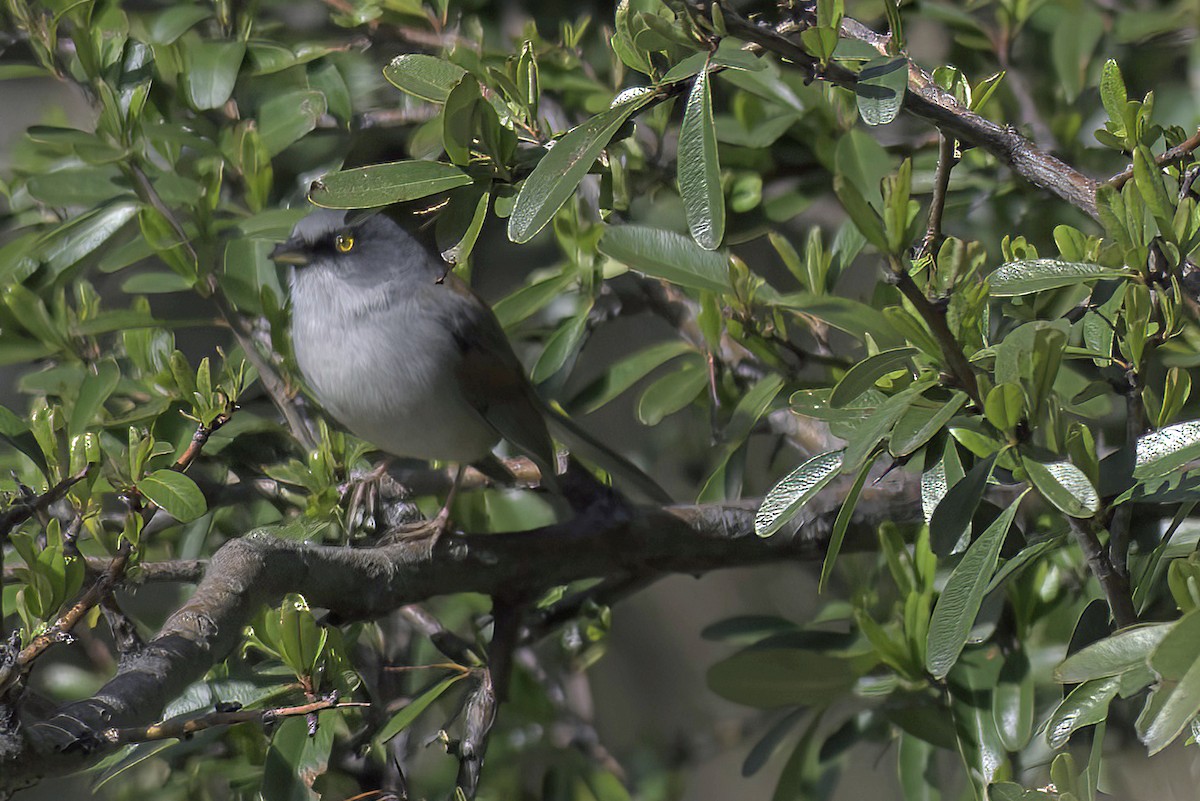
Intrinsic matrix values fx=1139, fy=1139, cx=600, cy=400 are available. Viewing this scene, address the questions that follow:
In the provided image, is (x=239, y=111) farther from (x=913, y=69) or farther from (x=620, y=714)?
(x=620, y=714)

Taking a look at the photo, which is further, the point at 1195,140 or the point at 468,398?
the point at 468,398

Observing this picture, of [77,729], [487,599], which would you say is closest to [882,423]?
[77,729]

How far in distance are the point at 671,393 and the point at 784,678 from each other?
0.59 meters

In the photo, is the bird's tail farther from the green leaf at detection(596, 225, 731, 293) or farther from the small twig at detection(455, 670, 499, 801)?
the green leaf at detection(596, 225, 731, 293)

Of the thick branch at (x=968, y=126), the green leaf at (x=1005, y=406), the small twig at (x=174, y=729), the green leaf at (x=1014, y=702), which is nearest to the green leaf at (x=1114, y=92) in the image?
the thick branch at (x=968, y=126)

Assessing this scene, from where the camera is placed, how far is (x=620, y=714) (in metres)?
4.19

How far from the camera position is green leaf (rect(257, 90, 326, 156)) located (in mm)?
2393

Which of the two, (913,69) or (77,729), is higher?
(913,69)

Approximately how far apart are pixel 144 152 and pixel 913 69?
5.32ft

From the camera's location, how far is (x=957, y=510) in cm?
124

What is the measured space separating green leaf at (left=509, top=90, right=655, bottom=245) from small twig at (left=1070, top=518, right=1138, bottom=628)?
0.65 meters

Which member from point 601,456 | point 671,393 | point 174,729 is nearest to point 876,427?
point 174,729

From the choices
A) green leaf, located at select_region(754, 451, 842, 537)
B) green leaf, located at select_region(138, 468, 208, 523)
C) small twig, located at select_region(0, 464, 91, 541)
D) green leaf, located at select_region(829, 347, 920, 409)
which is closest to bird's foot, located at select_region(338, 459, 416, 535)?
green leaf, located at select_region(138, 468, 208, 523)

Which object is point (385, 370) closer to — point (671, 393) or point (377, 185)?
point (671, 393)
